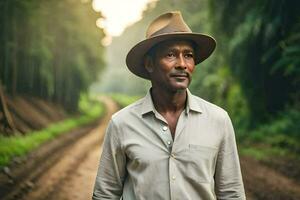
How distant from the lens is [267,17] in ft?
50.1

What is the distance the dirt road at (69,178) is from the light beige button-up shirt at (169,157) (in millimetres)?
6365

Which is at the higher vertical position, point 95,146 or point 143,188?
point 143,188

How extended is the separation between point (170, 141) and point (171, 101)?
0.34 m

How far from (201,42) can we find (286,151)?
1181 centimetres

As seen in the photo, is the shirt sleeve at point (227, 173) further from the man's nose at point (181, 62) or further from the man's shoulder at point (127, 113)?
the man's shoulder at point (127, 113)

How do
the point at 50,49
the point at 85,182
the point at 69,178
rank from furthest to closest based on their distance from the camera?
the point at 50,49
the point at 69,178
the point at 85,182

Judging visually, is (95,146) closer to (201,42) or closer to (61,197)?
(61,197)

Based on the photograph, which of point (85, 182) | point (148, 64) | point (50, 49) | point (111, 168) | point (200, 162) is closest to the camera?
point (200, 162)

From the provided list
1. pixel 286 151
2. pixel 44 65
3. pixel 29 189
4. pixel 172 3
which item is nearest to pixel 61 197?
pixel 29 189

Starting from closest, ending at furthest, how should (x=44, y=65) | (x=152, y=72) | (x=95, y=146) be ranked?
1. (x=152, y=72)
2. (x=95, y=146)
3. (x=44, y=65)

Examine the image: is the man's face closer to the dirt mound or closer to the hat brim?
the hat brim

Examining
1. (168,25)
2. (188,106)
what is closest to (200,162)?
(188,106)

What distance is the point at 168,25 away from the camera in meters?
3.28

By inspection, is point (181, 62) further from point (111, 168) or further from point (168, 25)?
point (111, 168)
